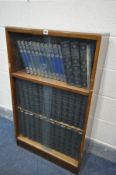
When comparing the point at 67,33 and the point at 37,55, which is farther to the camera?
the point at 37,55

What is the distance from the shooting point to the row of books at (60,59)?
1073 millimetres

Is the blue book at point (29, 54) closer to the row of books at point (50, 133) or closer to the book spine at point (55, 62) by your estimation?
the book spine at point (55, 62)

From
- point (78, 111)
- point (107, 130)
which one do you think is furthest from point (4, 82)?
point (107, 130)

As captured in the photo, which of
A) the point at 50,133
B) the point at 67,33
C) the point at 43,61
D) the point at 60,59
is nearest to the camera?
the point at 67,33

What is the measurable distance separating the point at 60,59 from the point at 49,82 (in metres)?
0.20

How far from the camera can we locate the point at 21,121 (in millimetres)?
1641

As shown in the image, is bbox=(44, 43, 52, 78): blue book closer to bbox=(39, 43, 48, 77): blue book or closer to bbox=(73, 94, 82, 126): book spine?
bbox=(39, 43, 48, 77): blue book

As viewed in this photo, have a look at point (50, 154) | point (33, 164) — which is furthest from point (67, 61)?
point (33, 164)

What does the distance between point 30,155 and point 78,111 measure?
0.76 meters

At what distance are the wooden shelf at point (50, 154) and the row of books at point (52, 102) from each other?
38 cm

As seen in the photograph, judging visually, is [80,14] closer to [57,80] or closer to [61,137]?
[57,80]

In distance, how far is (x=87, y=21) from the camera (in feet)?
4.19

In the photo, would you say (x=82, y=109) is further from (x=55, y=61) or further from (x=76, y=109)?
(x=55, y=61)

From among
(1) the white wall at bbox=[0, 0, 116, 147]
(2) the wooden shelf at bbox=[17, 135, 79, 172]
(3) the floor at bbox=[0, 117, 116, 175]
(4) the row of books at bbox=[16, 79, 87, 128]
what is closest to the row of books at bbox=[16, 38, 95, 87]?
(4) the row of books at bbox=[16, 79, 87, 128]
